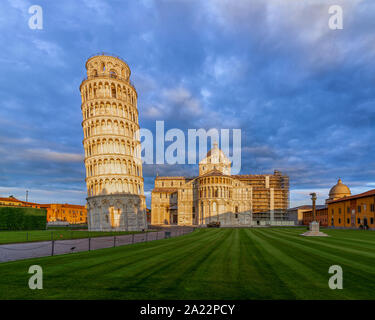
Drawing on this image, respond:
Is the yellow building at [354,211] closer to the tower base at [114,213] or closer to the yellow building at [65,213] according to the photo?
the tower base at [114,213]

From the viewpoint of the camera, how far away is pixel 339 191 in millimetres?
91750

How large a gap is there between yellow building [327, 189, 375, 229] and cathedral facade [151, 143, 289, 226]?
23.3 metres

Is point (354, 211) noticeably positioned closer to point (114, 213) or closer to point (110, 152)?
point (114, 213)

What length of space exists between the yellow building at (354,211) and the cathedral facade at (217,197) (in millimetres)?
23301

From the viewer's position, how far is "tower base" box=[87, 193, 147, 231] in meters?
51.9

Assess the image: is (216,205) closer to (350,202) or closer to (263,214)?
(263,214)

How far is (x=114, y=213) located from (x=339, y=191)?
288 feet

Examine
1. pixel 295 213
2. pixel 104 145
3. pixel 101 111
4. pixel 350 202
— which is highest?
pixel 101 111

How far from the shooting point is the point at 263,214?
9262 cm

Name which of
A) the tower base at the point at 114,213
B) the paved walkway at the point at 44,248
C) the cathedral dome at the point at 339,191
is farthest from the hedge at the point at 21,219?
the cathedral dome at the point at 339,191

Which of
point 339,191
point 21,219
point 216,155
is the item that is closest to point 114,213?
point 21,219

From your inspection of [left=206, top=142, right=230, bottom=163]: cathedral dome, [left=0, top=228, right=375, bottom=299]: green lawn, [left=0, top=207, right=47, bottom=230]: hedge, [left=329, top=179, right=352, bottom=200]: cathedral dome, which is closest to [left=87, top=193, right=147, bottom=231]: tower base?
[left=0, top=207, right=47, bottom=230]: hedge
